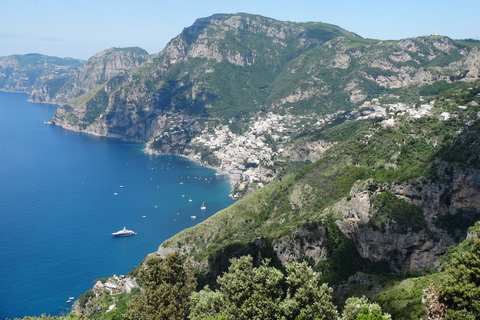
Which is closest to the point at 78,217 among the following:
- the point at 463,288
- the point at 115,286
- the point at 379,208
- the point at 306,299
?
the point at 115,286

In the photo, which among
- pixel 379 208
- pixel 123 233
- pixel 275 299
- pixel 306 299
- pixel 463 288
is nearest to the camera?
pixel 463 288

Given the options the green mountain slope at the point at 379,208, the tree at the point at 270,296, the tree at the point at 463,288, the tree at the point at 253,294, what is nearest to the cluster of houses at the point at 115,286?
the green mountain slope at the point at 379,208

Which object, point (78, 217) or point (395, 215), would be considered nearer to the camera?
point (395, 215)

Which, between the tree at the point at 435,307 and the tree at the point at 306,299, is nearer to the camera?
the tree at the point at 435,307

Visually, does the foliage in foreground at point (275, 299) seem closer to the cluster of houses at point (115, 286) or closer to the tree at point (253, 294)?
the tree at point (253, 294)

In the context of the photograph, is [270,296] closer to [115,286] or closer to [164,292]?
[164,292]

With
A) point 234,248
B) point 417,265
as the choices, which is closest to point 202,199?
point 234,248
